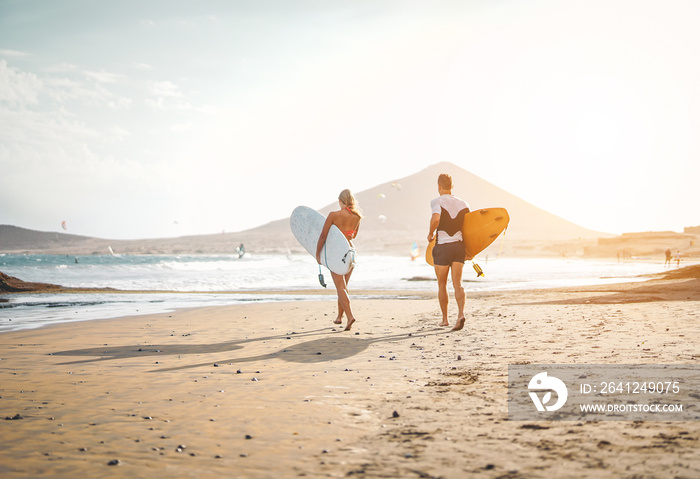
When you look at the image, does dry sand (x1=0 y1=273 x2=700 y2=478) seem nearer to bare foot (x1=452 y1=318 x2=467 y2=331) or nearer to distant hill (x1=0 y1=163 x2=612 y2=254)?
bare foot (x1=452 y1=318 x2=467 y2=331)

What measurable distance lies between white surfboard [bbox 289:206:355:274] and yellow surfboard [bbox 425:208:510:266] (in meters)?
1.45

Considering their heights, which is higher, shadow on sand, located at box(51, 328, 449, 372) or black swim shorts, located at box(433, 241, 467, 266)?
black swim shorts, located at box(433, 241, 467, 266)

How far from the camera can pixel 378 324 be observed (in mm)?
8875

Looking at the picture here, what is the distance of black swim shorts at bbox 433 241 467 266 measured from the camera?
310 inches

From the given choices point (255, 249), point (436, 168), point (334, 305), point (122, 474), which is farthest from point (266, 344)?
point (436, 168)

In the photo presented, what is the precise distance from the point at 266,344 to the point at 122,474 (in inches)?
169

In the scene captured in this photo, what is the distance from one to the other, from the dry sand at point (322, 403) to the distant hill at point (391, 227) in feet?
356

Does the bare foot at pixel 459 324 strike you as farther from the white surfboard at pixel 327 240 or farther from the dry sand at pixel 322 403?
the white surfboard at pixel 327 240

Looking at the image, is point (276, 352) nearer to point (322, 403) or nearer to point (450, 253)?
point (322, 403)

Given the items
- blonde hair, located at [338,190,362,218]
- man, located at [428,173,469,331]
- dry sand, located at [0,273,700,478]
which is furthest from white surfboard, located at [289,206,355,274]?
man, located at [428,173,469,331]

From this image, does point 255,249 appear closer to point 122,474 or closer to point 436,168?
point 436,168

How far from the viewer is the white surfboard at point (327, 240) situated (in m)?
8.05

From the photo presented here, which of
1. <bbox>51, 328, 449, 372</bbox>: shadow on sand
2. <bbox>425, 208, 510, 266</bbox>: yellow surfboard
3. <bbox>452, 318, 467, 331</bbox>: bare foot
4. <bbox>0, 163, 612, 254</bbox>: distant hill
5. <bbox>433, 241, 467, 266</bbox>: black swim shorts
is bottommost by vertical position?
<bbox>51, 328, 449, 372</bbox>: shadow on sand

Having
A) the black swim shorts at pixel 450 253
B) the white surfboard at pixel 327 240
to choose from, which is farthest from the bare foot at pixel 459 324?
the white surfboard at pixel 327 240
